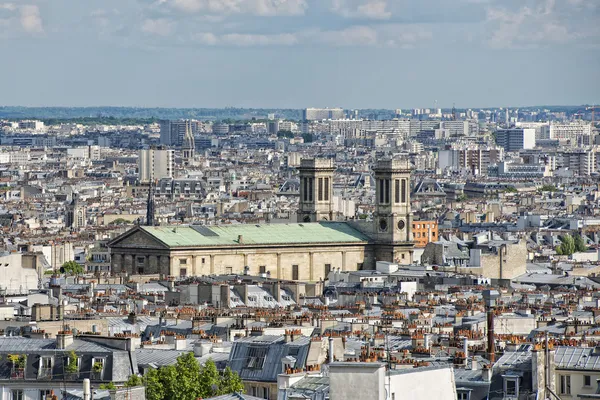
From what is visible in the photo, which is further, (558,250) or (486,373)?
(558,250)

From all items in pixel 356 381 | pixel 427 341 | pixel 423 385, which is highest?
pixel 356 381

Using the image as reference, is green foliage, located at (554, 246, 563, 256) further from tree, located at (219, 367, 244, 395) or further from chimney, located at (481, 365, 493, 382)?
tree, located at (219, 367, 244, 395)

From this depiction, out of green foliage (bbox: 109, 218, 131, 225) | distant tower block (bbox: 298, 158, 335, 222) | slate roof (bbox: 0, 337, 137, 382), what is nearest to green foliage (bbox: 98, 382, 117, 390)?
slate roof (bbox: 0, 337, 137, 382)

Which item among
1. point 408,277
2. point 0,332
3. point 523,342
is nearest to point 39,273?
point 408,277

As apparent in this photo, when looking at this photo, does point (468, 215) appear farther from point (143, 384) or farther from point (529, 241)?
point (143, 384)

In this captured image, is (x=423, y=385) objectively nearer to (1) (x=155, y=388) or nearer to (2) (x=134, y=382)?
(2) (x=134, y=382)

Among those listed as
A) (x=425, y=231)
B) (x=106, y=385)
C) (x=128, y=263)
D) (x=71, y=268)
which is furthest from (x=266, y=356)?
(x=425, y=231)
